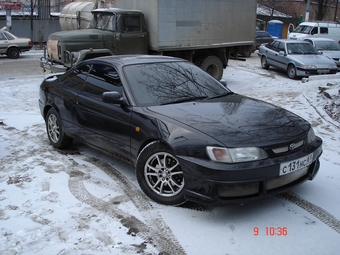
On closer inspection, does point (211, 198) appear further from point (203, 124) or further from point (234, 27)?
point (234, 27)

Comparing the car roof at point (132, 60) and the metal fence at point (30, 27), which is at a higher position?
the metal fence at point (30, 27)

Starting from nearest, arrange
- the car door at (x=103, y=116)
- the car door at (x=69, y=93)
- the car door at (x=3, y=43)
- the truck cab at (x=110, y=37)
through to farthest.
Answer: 1. the car door at (x=103, y=116)
2. the car door at (x=69, y=93)
3. the truck cab at (x=110, y=37)
4. the car door at (x=3, y=43)

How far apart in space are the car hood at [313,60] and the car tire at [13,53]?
568 inches

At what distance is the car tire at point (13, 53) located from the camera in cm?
2120

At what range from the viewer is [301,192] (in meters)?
4.44

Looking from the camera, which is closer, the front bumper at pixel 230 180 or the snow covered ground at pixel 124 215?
the snow covered ground at pixel 124 215

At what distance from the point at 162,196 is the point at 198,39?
924 centimetres

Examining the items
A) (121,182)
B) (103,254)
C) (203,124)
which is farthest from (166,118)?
(103,254)

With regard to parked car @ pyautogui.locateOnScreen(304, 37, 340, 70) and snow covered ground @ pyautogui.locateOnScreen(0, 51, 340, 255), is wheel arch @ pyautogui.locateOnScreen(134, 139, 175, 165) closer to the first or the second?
snow covered ground @ pyautogui.locateOnScreen(0, 51, 340, 255)

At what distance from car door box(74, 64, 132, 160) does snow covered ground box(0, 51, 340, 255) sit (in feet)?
1.37

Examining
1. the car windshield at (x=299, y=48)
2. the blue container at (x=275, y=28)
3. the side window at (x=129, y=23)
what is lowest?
the car windshield at (x=299, y=48)

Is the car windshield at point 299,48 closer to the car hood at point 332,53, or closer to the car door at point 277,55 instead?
the car door at point 277,55

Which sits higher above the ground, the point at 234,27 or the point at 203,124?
the point at 234,27

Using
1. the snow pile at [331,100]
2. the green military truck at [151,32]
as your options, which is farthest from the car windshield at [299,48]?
the snow pile at [331,100]
